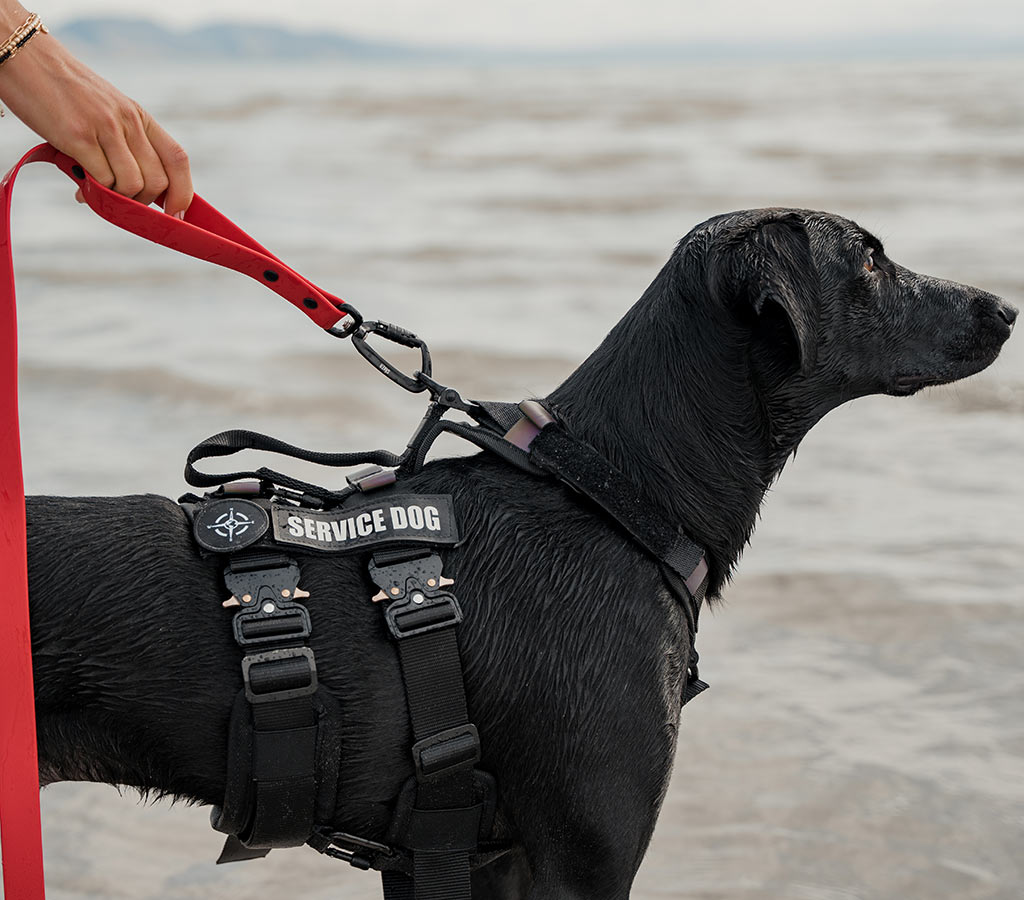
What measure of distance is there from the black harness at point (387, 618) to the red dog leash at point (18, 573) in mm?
360

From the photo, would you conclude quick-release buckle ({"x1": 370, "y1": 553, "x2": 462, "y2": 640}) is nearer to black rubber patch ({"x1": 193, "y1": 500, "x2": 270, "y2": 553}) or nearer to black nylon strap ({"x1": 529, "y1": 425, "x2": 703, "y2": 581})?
black rubber patch ({"x1": 193, "y1": 500, "x2": 270, "y2": 553})

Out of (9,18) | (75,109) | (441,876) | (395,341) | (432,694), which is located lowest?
(441,876)

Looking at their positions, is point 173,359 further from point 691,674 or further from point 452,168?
point 452,168

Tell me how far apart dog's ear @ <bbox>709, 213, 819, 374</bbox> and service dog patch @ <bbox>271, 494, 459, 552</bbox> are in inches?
31.7

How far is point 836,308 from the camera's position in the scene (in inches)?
120

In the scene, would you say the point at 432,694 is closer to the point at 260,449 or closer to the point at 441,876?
the point at 441,876

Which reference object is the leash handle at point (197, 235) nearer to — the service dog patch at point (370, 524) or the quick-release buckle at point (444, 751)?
the service dog patch at point (370, 524)

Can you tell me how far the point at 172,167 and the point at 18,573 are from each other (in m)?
0.89

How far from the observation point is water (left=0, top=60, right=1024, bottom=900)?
3.98 m

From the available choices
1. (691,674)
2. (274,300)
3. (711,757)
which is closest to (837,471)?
(711,757)

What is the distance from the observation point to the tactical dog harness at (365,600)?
2.54 metres

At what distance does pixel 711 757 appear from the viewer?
4.39m

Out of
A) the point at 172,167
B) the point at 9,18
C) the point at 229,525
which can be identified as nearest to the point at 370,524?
the point at 229,525

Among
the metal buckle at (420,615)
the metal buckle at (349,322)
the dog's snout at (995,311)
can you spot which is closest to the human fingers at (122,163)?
the metal buckle at (349,322)
